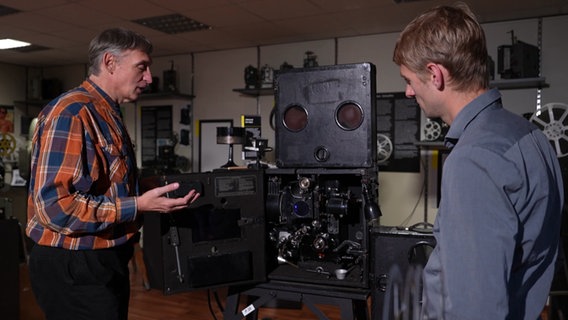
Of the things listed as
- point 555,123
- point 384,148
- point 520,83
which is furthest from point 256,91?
point 555,123

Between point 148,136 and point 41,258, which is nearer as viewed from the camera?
point 41,258

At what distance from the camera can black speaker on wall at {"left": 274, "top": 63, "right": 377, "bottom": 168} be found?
176 cm

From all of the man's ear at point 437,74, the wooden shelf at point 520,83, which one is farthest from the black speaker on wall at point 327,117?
the wooden shelf at point 520,83

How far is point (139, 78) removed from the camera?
5.61ft

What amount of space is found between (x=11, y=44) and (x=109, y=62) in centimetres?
472

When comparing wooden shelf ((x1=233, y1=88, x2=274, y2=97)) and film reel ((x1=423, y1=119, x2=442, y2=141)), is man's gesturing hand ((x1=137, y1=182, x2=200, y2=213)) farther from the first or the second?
wooden shelf ((x1=233, y1=88, x2=274, y2=97))

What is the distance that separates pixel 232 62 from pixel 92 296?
14.4ft

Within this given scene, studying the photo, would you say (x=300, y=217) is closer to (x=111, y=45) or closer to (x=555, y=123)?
(x=111, y=45)

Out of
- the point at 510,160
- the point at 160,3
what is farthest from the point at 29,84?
the point at 510,160

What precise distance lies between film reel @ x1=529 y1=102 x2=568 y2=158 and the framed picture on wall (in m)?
6.67

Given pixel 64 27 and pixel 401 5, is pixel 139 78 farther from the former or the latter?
pixel 64 27

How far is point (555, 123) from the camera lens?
11.5ft

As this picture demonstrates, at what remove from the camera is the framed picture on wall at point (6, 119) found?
20.7 ft

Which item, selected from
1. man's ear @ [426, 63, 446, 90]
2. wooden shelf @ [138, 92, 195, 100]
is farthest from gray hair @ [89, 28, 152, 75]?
wooden shelf @ [138, 92, 195, 100]
